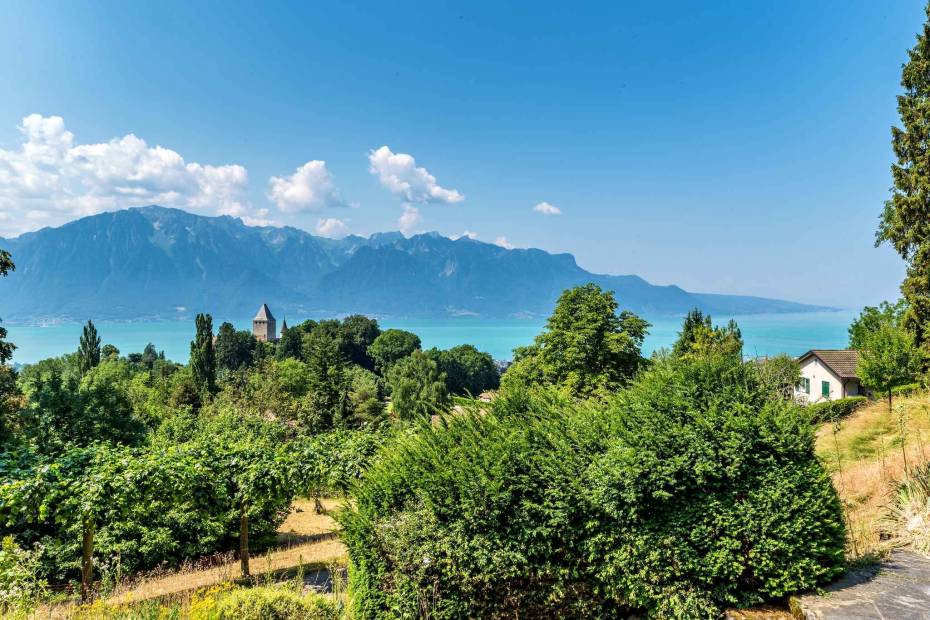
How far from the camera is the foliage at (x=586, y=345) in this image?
2231cm

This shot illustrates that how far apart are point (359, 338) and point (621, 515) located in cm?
10372

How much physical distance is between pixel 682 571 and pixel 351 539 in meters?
3.65

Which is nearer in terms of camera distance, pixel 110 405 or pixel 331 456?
pixel 331 456

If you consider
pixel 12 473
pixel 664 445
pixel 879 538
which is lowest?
pixel 879 538

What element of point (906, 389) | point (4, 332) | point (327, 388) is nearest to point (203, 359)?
point (327, 388)

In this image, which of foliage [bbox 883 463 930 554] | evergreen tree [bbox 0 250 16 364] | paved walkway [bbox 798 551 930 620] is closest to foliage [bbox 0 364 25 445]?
evergreen tree [bbox 0 250 16 364]

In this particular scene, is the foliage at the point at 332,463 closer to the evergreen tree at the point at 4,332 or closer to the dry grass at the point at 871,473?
the dry grass at the point at 871,473

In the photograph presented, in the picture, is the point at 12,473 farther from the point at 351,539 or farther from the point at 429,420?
the point at 429,420

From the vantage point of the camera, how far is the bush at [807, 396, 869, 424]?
17.5 feet

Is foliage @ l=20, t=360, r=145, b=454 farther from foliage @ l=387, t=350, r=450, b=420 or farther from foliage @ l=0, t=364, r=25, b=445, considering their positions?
foliage @ l=387, t=350, r=450, b=420

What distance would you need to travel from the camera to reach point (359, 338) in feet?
347

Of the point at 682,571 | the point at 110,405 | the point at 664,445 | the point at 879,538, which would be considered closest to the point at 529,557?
the point at 682,571

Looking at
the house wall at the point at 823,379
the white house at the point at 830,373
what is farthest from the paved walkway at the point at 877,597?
the white house at the point at 830,373

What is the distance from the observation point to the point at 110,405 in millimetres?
21203
